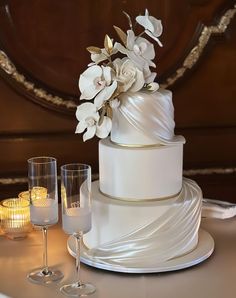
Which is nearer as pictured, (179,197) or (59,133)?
(179,197)

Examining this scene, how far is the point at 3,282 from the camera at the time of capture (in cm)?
139

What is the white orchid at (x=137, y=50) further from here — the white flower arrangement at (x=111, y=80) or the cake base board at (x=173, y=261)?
the cake base board at (x=173, y=261)

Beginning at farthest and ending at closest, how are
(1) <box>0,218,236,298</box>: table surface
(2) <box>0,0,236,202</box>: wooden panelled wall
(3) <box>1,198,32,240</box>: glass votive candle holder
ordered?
(2) <box>0,0,236,202</box>: wooden panelled wall
(3) <box>1,198,32,240</box>: glass votive candle holder
(1) <box>0,218,236,298</box>: table surface

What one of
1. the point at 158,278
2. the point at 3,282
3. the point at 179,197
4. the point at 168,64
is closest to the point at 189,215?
the point at 179,197

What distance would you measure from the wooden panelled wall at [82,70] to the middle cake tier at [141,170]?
876 millimetres

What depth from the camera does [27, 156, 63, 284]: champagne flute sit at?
1419mm

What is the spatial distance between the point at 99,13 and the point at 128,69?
91 centimetres

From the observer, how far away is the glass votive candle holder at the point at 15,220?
1.65 m

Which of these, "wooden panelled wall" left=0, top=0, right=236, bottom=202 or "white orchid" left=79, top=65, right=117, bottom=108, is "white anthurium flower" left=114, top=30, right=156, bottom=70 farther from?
"wooden panelled wall" left=0, top=0, right=236, bottom=202

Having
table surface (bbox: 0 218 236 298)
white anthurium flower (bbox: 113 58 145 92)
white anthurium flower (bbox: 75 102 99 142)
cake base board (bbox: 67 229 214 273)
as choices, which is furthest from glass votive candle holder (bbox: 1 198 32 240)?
white anthurium flower (bbox: 113 58 145 92)

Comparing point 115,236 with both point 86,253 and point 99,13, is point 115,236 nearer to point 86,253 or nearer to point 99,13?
point 86,253

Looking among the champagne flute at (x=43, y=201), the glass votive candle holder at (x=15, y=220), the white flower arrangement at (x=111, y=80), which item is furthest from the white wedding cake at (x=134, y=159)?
the glass votive candle holder at (x=15, y=220)

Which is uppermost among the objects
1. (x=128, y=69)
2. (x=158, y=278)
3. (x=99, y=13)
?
(x=99, y=13)

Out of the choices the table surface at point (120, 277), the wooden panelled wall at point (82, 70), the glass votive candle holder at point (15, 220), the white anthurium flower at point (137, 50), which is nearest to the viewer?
the table surface at point (120, 277)
